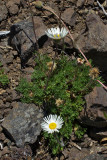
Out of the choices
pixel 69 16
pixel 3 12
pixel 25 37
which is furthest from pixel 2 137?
pixel 69 16

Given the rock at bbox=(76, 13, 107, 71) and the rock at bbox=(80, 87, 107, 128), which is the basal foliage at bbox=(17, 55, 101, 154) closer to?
the rock at bbox=(80, 87, 107, 128)

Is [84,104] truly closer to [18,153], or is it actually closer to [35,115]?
[35,115]

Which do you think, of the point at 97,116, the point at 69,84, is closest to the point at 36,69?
the point at 69,84

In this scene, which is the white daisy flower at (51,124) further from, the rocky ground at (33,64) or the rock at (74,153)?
the rock at (74,153)

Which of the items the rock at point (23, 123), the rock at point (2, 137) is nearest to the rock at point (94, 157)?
the rock at point (23, 123)

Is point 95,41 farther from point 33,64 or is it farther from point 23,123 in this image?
point 23,123

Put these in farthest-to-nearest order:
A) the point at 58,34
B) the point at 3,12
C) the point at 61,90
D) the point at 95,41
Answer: the point at 3,12
the point at 95,41
the point at 61,90
the point at 58,34

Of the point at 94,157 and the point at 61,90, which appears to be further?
the point at 61,90
